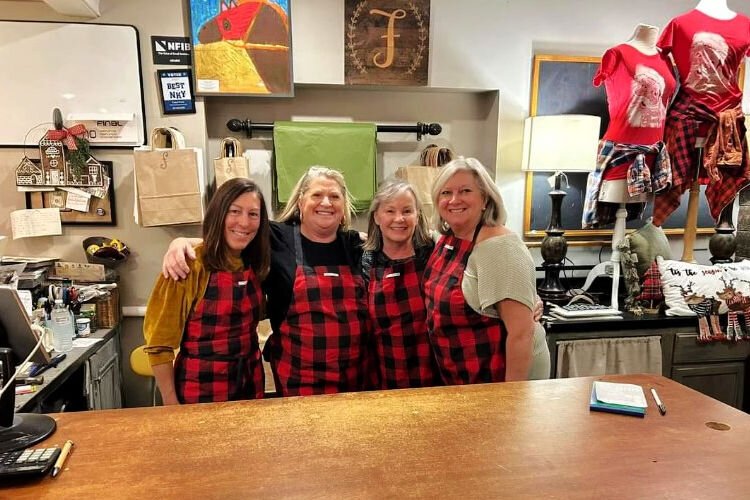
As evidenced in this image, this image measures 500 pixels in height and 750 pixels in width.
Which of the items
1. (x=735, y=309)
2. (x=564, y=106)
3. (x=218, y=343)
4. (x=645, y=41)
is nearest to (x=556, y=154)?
(x=564, y=106)

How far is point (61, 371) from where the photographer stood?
198 cm

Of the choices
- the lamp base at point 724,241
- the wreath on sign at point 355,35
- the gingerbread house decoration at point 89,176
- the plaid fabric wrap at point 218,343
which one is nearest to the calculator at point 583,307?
the lamp base at point 724,241

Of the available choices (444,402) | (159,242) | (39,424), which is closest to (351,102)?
(159,242)

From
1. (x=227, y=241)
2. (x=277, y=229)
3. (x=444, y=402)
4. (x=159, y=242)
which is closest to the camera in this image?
(x=444, y=402)

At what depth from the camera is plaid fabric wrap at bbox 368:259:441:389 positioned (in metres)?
1.78

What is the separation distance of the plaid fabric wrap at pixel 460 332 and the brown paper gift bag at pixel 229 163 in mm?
1421

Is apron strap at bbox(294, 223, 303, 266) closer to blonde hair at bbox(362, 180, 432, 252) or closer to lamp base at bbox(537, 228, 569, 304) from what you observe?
blonde hair at bbox(362, 180, 432, 252)

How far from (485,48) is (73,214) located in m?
2.40

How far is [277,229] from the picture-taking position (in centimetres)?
183

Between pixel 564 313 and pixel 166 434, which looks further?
pixel 564 313

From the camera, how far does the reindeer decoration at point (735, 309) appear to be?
8.62 feet

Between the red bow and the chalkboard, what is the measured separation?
8.06 feet

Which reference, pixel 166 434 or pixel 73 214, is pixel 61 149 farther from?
pixel 166 434

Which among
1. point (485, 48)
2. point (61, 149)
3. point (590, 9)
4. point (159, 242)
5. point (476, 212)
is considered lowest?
point (159, 242)
